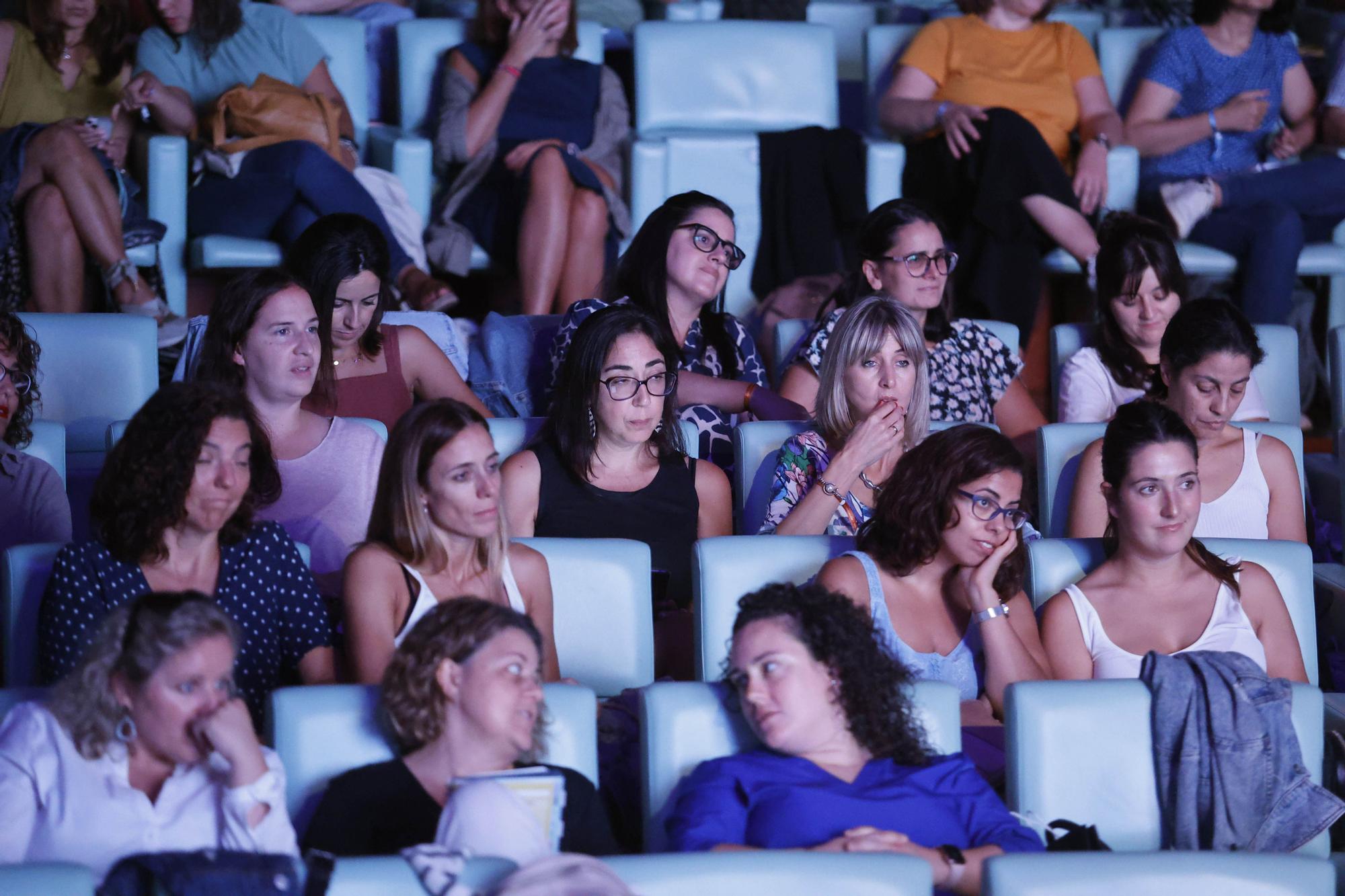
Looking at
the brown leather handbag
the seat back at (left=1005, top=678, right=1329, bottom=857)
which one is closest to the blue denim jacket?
the seat back at (left=1005, top=678, right=1329, bottom=857)

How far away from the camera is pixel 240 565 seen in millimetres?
2248

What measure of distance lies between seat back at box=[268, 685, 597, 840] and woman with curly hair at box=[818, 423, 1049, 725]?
669 millimetres

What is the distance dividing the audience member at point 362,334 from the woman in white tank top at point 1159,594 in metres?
1.22

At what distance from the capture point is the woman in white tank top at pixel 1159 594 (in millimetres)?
Result: 2395

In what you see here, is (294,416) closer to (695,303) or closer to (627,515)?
(627,515)

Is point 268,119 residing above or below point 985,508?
above

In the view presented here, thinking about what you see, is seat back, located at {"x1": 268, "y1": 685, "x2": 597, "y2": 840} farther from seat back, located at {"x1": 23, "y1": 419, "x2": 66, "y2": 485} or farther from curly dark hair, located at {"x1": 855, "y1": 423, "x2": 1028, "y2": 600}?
seat back, located at {"x1": 23, "y1": 419, "x2": 66, "y2": 485}

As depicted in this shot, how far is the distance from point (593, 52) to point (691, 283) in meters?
1.50

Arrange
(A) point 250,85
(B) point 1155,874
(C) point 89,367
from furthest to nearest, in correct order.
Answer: (A) point 250,85, (C) point 89,367, (B) point 1155,874

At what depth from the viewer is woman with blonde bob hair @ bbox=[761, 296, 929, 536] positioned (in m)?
2.74

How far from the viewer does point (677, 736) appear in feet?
6.46

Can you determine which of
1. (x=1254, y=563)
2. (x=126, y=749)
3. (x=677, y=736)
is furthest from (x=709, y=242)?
(x=126, y=749)

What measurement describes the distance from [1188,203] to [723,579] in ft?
8.04

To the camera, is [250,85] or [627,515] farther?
[250,85]
